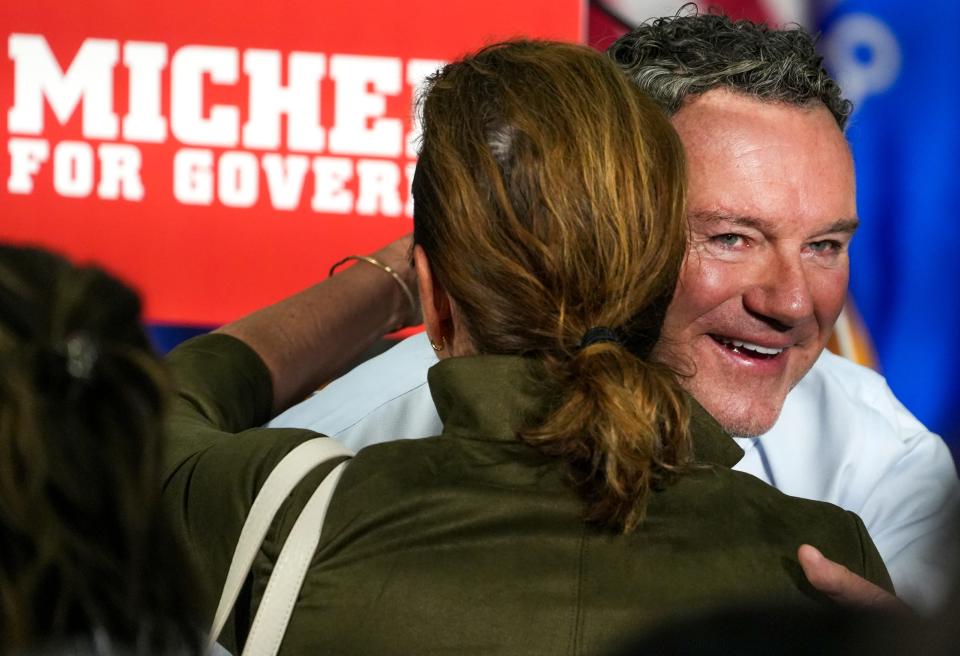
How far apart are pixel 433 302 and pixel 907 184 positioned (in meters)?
1.59

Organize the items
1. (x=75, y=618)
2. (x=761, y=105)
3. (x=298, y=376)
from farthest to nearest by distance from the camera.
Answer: (x=761, y=105) < (x=298, y=376) < (x=75, y=618)

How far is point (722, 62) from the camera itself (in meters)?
1.79

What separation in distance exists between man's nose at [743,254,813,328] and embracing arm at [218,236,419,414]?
1.57 ft

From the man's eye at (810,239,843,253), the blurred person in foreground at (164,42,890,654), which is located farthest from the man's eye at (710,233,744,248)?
the blurred person in foreground at (164,42,890,654)

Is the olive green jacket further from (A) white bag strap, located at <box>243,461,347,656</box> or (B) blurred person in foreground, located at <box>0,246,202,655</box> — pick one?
(B) blurred person in foreground, located at <box>0,246,202,655</box>

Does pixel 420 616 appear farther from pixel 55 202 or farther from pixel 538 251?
pixel 55 202

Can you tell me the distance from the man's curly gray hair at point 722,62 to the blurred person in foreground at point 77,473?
1206 millimetres

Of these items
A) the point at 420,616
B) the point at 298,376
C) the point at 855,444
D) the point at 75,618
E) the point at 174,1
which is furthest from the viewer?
the point at 174,1

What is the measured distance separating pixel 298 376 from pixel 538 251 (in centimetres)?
59

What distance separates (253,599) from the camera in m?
1.12

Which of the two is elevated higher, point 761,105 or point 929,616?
point 761,105

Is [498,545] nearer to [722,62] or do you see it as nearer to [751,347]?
[751,347]

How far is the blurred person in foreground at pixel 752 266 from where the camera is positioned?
174 cm

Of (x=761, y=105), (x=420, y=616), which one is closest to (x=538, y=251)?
(x=420, y=616)
